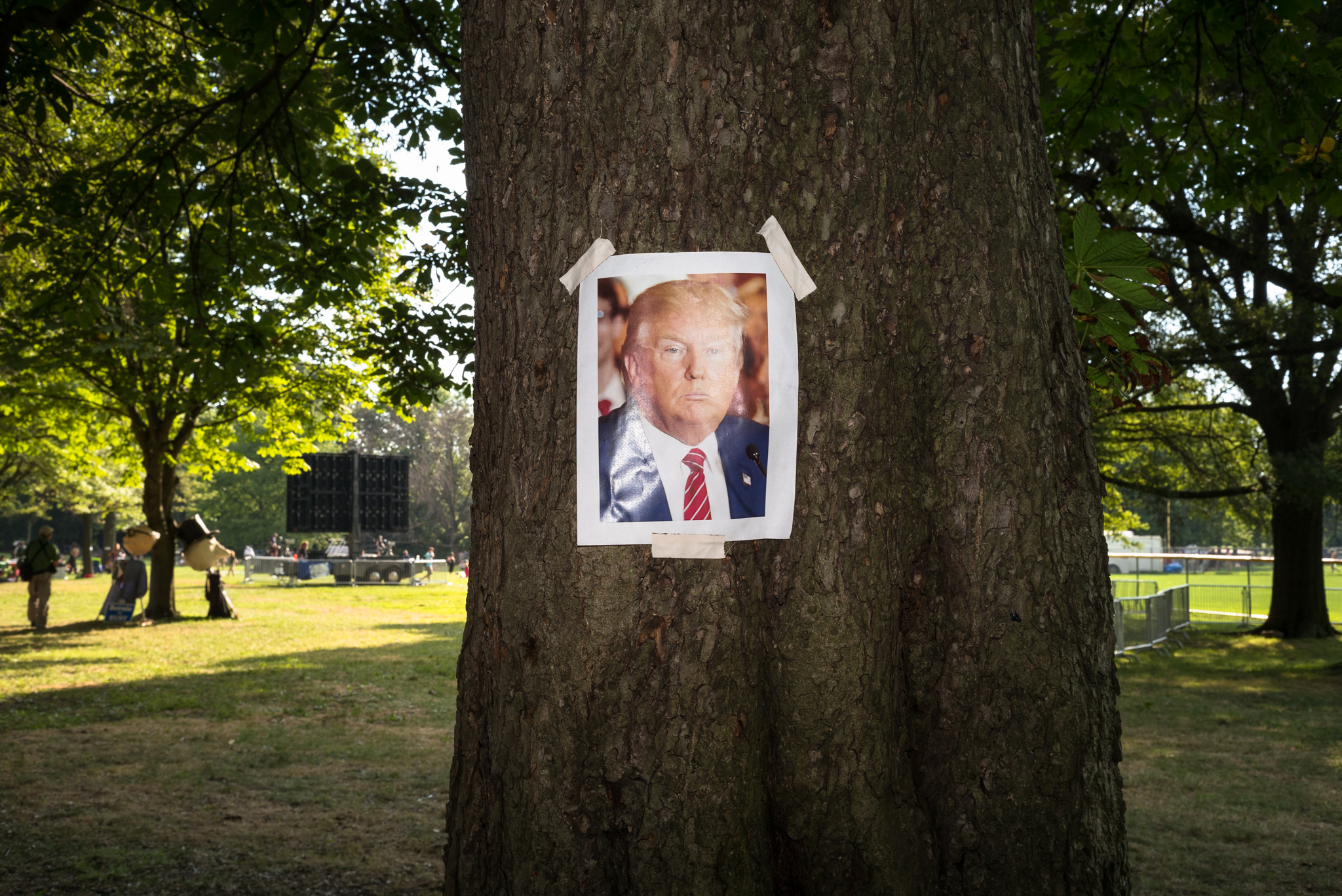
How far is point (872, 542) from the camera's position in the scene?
158 cm

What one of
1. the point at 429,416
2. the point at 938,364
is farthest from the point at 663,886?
the point at 429,416

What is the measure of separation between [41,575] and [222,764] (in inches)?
455

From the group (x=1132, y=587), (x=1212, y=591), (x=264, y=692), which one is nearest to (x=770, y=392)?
(x=264, y=692)

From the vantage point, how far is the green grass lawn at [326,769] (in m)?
4.90

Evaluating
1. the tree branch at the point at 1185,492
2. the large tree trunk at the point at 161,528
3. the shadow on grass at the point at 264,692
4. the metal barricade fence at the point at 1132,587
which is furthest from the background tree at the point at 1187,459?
the large tree trunk at the point at 161,528

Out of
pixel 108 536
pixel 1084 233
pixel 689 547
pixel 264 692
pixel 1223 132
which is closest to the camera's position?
pixel 689 547

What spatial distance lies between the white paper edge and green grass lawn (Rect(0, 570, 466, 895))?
13.3ft

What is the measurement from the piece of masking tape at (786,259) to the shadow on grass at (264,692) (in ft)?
27.1

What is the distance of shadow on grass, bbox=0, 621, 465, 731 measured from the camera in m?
9.02

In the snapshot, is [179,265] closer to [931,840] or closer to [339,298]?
[339,298]

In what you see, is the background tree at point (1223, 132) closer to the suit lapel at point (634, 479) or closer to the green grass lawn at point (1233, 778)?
the suit lapel at point (634, 479)

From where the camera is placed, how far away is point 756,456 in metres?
1.57

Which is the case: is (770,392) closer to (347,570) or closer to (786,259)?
(786,259)

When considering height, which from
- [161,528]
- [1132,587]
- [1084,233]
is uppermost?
[1084,233]
